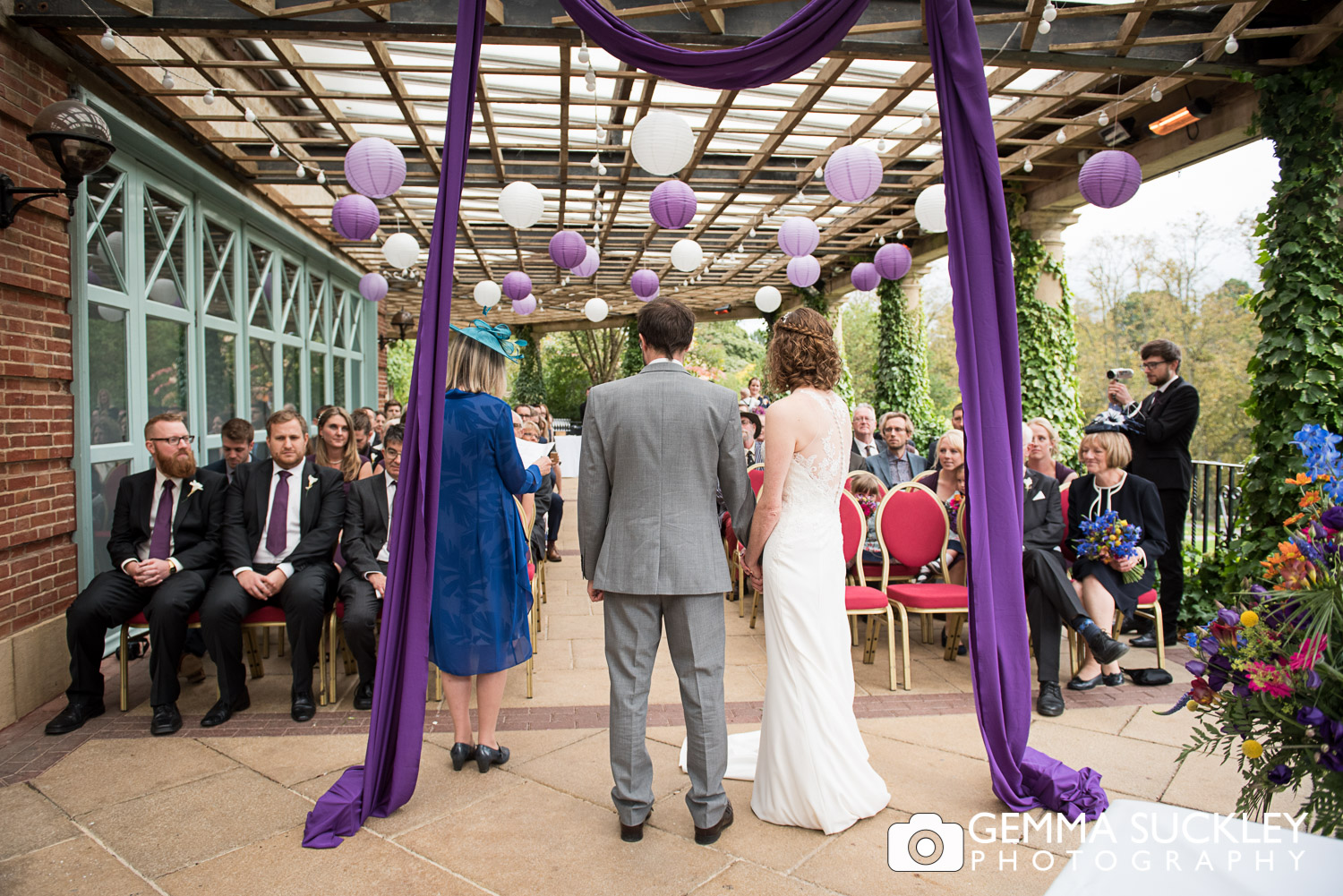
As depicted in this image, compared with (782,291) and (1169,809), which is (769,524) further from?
(782,291)

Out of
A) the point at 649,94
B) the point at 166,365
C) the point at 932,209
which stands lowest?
the point at 166,365

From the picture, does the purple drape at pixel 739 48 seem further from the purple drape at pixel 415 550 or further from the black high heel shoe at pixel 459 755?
the black high heel shoe at pixel 459 755

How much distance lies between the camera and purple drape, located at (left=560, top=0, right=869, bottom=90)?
2.90 metres

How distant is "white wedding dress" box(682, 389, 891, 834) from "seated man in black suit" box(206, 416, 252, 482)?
3264 millimetres

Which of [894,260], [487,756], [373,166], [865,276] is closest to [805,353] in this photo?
[487,756]

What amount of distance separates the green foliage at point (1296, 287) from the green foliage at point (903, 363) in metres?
6.83

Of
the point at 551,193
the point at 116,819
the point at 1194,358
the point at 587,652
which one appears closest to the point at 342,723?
the point at 116,819

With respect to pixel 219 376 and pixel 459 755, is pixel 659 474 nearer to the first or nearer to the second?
pixel 459 755

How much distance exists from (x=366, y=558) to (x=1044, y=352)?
7.19 m

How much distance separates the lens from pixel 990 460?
117 inches

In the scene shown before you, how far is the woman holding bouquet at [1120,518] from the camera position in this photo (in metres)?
4.38

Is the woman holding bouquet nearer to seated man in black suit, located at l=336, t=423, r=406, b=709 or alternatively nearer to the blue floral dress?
the blue floral dress

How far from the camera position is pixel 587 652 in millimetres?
5051

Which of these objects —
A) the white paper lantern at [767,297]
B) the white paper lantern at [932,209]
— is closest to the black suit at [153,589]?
the white paper lantern at [932,209]
